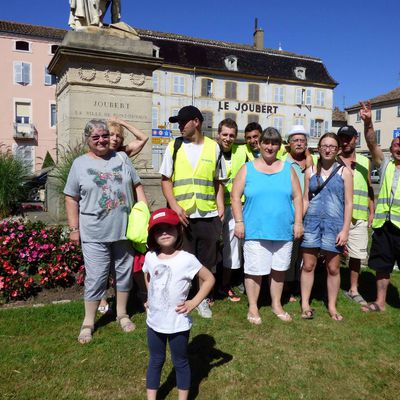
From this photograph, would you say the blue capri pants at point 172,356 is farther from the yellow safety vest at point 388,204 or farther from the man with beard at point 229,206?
the yellow safety vest at point 388,204

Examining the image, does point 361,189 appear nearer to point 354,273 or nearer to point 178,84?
point 354,273

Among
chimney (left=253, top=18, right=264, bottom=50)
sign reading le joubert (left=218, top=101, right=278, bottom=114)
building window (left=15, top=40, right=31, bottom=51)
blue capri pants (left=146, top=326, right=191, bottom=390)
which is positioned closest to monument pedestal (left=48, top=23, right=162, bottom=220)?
blue capri pants (left=146, top=326, right=191, bottom=390)

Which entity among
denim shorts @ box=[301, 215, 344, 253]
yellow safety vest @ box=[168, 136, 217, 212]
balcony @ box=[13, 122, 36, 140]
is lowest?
denim shorts @ box=[301, 215, 344, 253]

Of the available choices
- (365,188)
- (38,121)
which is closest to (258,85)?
(38,121)

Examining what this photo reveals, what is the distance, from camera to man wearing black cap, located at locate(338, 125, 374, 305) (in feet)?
16.4

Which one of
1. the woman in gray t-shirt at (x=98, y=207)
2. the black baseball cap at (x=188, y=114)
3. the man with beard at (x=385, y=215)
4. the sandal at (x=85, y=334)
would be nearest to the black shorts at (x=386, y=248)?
the man with beard at (x=385, y=215)

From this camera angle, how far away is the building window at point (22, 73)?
37.8m

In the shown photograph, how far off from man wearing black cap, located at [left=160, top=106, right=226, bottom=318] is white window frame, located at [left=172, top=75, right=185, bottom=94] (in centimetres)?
3910

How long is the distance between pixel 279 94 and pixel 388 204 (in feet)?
146

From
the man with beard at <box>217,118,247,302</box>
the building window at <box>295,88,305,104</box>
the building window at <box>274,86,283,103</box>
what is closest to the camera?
the man with beard at <box>217,118,247,302</box>

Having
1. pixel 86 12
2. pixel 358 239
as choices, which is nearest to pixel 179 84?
pixel 86 12

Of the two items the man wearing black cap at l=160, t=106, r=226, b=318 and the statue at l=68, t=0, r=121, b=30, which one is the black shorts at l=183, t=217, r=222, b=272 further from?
the statue at l=68, t=0, r=121, b=30

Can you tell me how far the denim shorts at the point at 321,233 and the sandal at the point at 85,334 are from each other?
2.35 meters

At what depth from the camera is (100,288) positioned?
3998mm
